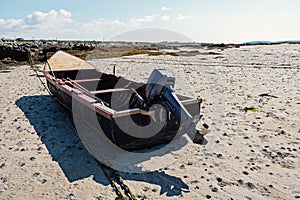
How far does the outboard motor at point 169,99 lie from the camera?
13.1 ft

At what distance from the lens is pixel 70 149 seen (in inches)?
195

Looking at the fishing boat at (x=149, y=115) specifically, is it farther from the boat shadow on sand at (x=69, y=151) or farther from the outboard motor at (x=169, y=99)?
the boat shadow on sand at (x=69, y=151)

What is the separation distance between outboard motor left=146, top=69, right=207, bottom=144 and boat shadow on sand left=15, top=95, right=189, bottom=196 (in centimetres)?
74

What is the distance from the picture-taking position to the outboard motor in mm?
4004

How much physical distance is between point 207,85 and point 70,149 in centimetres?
744

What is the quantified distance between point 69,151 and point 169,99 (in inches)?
83.4

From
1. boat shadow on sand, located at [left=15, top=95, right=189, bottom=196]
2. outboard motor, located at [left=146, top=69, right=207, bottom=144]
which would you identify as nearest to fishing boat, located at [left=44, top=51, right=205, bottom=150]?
outboard motor, located at [left=146, top=69, right=207, bottom=144]

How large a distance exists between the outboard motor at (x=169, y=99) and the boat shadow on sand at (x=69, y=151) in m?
0.74

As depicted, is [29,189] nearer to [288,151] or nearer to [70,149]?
[70,149]

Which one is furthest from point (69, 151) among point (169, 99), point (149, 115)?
point (169, 99)

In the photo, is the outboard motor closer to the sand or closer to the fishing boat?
the fishing boat

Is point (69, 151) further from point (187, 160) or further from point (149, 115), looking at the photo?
point (187, 160)

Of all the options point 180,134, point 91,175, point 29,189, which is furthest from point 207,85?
point 29,189

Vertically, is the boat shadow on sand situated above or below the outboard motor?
below
